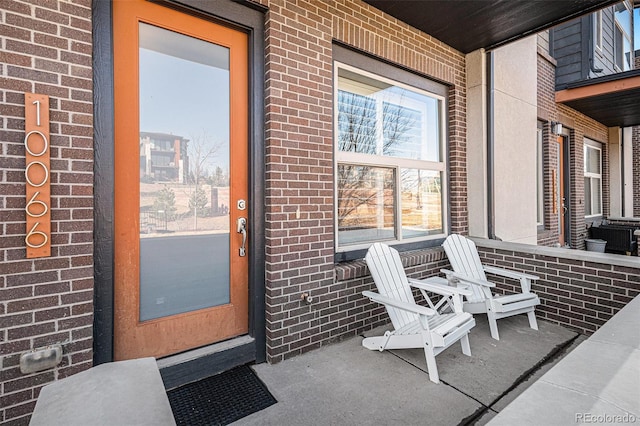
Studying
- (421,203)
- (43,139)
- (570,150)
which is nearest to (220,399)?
(43,139)

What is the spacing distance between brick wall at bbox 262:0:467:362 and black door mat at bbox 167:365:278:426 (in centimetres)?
32

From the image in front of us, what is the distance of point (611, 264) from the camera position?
10.0 feet

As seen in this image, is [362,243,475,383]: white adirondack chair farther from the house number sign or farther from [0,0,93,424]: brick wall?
the house number sign

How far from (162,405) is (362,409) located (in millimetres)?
1505

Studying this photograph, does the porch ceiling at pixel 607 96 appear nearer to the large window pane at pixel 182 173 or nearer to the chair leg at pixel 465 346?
the chair leg at pixel 465 346

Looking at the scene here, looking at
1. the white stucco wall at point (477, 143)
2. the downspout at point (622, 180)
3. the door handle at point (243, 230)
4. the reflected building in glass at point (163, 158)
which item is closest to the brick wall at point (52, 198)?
the reflected building in glass at point (163, 158)

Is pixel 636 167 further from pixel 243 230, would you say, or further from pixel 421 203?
pixel 243 230

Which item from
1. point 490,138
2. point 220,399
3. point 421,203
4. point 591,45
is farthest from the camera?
point 591,45

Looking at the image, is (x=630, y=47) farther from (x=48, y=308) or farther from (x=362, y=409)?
(x=48, y=308)

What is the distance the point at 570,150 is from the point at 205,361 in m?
7.71

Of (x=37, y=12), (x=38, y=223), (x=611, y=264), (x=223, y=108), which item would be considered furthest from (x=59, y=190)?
(x=611, y=264)

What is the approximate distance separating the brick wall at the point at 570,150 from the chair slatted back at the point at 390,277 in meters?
3.90

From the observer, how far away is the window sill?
2967mm

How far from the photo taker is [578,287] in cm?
329
